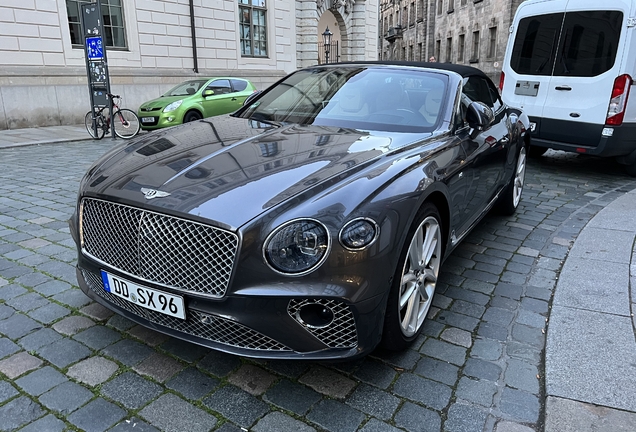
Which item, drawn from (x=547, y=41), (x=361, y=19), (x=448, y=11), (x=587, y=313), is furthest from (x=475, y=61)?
(x=587, y=313)

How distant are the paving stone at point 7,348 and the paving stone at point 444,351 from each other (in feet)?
7.06

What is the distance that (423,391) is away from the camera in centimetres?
237

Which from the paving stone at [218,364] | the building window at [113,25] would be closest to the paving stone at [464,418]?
the paving stone at [218,364]

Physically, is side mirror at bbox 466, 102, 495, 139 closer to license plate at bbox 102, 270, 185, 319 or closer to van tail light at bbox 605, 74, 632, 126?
license plate at bbox 102, 270, 185, 319

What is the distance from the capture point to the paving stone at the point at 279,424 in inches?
82.3

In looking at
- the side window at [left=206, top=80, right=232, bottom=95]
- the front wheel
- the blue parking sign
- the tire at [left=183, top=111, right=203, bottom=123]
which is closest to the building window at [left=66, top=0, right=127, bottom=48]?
the blue parking sign

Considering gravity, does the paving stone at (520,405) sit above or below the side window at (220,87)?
below

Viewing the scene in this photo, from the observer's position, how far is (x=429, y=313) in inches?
124

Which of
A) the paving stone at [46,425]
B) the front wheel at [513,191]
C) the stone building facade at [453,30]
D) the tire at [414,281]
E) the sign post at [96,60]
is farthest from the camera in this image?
the stone building facade at [453,30]

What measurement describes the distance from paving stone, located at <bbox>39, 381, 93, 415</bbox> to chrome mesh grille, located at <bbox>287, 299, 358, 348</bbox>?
1.03 metres

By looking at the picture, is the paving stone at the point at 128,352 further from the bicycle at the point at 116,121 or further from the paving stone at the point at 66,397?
the bicycle at the point at 116,121

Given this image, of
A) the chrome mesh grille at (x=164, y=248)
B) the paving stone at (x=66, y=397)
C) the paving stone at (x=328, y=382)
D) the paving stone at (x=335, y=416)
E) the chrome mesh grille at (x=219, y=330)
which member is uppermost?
the chrome mesh grille at (x=164, y=248)

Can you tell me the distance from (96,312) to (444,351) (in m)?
2.05

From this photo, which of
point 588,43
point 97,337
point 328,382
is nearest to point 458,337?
point 328,382
